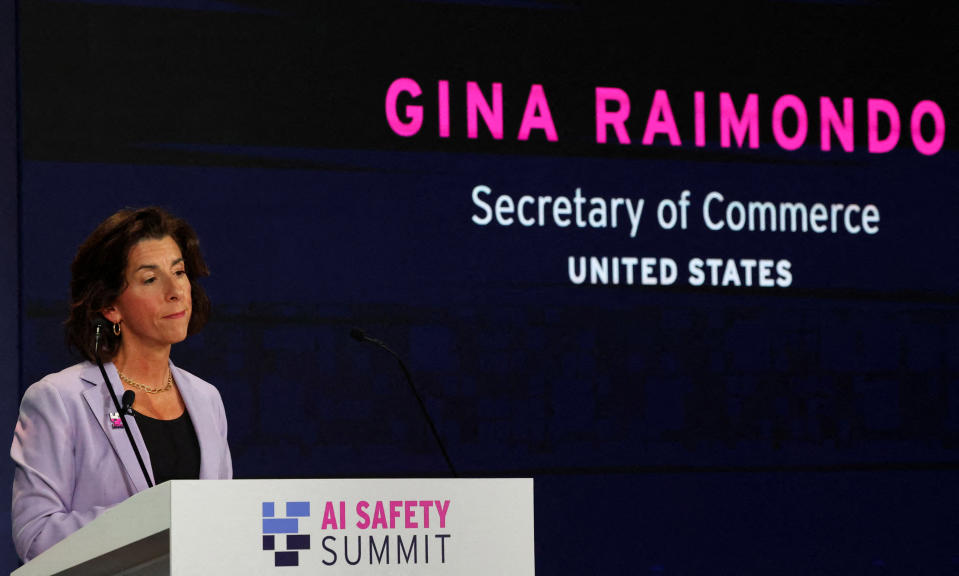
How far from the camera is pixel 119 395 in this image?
3059 millimetres

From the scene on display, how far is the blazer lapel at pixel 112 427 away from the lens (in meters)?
2.95

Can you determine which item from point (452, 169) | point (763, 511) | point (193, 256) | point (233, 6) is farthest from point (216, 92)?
point (763, 511)

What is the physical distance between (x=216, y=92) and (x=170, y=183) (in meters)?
0.31

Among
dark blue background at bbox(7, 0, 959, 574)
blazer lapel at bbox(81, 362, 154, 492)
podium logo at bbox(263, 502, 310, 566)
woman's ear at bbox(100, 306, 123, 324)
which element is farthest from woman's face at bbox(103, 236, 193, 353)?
podium logo at bbox(263, 502, 310, 566)

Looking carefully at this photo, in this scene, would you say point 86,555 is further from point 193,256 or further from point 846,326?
point 846,326

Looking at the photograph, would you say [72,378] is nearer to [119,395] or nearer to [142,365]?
[119,395]

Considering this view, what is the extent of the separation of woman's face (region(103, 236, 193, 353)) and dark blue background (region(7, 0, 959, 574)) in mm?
958

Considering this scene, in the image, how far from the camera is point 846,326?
491cm

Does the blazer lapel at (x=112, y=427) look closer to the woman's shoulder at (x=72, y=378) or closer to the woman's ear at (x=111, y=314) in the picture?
the woman's shoulder at (x=72, y=378)

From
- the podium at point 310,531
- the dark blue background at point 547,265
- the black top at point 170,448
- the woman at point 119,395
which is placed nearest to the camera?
the podium at point 310,531

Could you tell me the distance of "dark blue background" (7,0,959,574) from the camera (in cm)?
433

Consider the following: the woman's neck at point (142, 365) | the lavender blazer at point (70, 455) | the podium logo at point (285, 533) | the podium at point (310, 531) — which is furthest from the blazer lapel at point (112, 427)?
the podium logo at point (285, 533)

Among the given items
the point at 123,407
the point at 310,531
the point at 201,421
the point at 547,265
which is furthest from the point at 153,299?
the point at 547,265

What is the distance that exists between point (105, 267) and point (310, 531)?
Answer: 4.65ft
